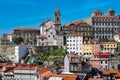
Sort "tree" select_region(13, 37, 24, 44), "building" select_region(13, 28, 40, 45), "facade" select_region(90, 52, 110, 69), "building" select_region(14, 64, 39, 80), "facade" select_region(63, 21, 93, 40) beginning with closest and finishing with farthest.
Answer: "building" select_region(14, 64, 39, 80) → "facade" select_region(90, 52, 110, 69) → "facade" select_region(63, 21, 93, 40) → "tree" select_region(13, 37, 24, 44) → "building" select_region(13, 28, 40, 45)

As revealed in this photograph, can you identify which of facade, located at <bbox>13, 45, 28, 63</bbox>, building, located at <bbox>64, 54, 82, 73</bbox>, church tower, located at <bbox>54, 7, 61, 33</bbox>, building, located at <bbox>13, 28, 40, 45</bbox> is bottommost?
building, located at <bbox>64, 54, 82, 73</bbox>

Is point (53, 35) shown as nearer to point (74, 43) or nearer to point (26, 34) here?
point (74, 43)

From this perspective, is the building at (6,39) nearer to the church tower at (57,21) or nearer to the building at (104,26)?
the church tower at (57,21)

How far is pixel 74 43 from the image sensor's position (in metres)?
85.8

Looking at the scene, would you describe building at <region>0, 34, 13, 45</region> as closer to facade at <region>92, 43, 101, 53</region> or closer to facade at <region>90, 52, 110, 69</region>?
facade at <region>92, 43, 101, 53</region>

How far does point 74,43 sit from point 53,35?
6239 mm

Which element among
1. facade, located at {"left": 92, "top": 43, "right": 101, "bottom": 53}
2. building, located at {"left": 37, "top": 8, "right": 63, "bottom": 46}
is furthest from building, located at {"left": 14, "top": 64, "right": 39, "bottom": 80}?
building, located at {"left": 37, "top": 8, "right": 63, "bottom": 46}

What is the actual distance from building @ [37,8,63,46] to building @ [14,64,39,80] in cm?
2339

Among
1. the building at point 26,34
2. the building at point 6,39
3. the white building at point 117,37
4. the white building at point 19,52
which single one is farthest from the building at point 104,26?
the building at point 6,39

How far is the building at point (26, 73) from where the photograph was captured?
6384 centimetres

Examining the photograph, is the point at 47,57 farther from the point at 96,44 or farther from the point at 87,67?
the point at 87,67

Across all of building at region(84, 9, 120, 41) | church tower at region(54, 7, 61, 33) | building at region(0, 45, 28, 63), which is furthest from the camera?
building at region(84, 9, 120, 41)

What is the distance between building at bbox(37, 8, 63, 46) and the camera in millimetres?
88312

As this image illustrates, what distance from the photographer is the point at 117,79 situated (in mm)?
55375
